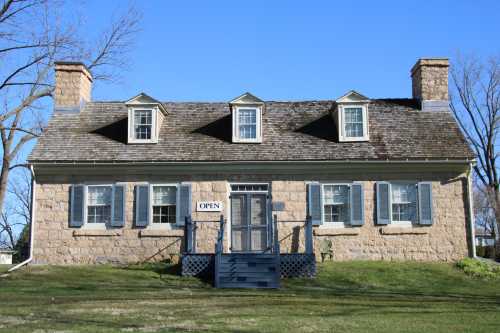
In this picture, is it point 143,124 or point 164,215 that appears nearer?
point 164,215

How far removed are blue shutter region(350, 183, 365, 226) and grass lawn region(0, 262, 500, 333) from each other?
1.33 m

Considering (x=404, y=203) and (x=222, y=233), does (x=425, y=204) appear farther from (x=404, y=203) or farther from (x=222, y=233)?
(x=222, y=233)

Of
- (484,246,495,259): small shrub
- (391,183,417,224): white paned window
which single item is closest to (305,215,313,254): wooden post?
(391,183,417,224): white paned window

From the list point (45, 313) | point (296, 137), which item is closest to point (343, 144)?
point (296, 137)

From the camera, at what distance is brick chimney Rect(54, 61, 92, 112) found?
2156 centimetres

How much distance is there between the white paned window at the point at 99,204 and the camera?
19.7m

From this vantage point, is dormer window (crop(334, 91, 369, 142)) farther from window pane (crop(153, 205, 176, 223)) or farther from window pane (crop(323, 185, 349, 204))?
window pane (crop(153, 205, 176, 223))

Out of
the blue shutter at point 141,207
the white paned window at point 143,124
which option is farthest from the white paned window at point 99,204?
the white paned window at point 143,124

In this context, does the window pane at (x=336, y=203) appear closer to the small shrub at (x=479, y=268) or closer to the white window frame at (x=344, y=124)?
the white window frame at (x=344, y=124)

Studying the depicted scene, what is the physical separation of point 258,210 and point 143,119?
4692 mm

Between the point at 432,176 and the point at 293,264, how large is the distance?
17.9 feet

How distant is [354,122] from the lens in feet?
67.4

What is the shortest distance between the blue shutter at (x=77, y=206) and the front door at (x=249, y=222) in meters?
4.55

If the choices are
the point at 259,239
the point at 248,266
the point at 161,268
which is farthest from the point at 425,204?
the point at 161,268
